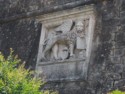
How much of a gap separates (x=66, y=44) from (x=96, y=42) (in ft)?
2.45

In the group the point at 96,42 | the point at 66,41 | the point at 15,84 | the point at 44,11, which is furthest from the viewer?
the point at 44,11

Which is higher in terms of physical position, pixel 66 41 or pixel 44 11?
pixel 44 11

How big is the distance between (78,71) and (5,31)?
2.92 meters

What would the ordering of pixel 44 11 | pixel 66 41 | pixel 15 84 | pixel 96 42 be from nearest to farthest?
pixel 15 84, pixel 96 42, pixel 66 41, pixel 44 11

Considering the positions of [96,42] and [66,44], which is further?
[66,44]

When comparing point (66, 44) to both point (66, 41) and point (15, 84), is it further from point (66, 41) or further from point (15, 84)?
point (15, 84)

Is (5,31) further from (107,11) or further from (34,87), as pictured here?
(34,87)

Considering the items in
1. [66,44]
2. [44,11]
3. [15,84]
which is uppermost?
[44,11]

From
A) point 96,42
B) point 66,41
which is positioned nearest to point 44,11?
point 66,41

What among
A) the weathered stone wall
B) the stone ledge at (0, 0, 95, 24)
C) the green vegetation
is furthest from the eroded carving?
the green vegetation

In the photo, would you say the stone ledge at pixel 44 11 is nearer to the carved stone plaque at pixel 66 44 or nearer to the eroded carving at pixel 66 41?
the carved stone plaque at pixel 66 44

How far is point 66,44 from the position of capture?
840 centimetres

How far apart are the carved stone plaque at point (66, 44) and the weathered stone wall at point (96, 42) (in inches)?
5.8

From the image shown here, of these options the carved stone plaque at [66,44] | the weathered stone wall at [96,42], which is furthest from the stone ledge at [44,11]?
the carved stone plaque at [66,44]
